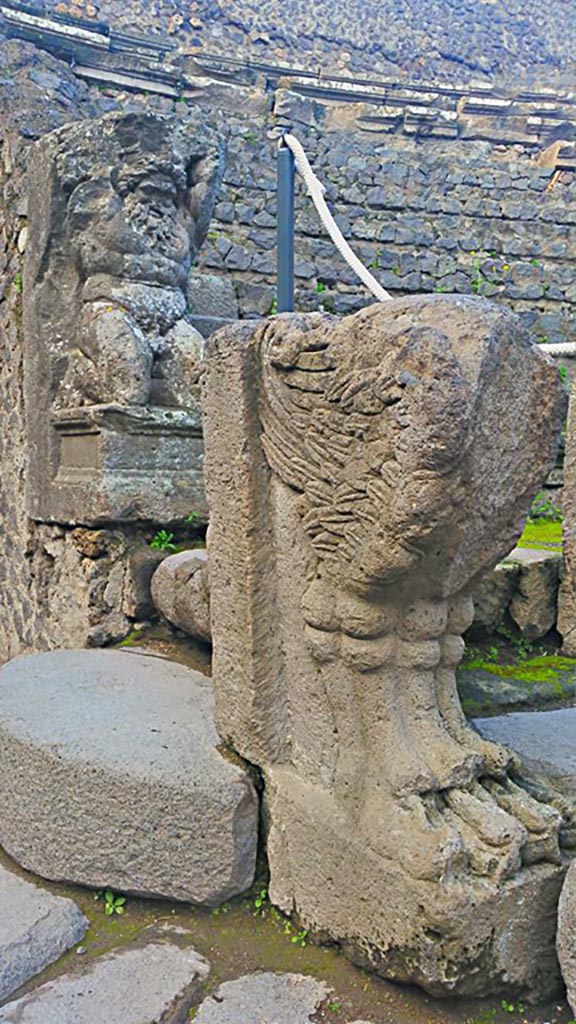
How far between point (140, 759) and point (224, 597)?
0.40 metres

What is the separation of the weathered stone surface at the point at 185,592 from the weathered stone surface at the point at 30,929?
840mm

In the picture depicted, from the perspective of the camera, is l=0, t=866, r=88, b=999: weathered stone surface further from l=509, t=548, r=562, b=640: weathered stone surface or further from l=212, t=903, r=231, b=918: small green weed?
l=509, t=548, r=562, b=640: weathered stone surface

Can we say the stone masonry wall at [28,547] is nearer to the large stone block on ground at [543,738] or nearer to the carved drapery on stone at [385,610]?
the carved drapery on stone at [385,610]

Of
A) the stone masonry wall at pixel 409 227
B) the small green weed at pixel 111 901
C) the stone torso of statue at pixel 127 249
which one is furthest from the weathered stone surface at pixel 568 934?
the stone masonry wall at pixel 409 227

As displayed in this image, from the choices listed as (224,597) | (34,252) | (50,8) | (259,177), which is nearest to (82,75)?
(50,8)

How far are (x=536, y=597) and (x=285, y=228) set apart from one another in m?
2.66

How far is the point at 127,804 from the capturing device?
1.84m

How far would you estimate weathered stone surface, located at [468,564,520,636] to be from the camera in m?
2.54

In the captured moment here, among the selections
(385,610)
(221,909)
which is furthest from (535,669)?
(221,909)

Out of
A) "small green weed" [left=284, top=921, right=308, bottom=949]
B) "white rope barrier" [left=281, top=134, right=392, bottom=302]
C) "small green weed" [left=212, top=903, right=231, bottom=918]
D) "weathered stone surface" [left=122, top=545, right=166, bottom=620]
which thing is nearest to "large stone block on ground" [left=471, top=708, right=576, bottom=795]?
"small green weed" [left=284, top=921, right=308, bottom=949]

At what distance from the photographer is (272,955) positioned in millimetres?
1713

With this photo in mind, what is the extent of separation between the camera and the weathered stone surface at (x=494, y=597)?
100 inches

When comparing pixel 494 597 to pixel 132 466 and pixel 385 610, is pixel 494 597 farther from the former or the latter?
pixel 132 466

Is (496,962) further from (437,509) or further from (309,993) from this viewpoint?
(437,509)
